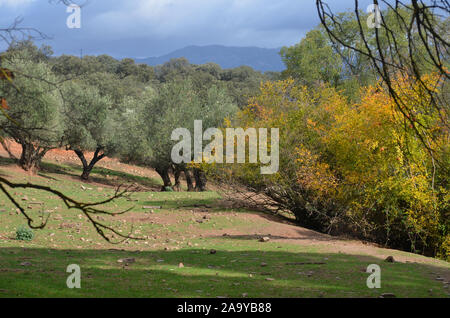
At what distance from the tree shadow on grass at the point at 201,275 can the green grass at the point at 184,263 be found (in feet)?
0.05

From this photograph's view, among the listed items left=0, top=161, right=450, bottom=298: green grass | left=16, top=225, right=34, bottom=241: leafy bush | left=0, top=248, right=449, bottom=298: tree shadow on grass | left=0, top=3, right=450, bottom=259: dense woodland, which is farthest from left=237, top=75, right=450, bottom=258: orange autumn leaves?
left=16, top=225, right=34, bottom=241: leafy bush

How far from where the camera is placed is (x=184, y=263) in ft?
34.9

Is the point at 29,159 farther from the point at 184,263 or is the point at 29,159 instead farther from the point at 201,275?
the point at 201,275

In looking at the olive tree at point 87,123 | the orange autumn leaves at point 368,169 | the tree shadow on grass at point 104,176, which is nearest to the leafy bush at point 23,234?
the orange autumn leaves at point 368,169

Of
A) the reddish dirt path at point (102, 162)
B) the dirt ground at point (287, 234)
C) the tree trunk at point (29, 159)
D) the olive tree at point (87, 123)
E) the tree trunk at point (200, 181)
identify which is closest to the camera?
the dirt ground at point (287, 234)

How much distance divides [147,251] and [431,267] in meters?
6.85

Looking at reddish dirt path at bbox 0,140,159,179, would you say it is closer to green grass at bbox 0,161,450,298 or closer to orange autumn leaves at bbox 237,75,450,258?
green grass at bbox 0,161,450,298

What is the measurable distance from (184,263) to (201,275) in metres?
1.65

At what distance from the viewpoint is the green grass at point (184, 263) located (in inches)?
297

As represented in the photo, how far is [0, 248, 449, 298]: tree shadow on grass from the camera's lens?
7.35m
